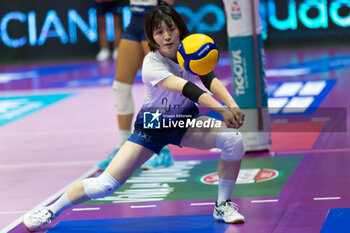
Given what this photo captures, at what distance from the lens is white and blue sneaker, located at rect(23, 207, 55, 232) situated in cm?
480

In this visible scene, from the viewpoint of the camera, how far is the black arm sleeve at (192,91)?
4316 mm

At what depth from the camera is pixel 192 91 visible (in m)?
4.33

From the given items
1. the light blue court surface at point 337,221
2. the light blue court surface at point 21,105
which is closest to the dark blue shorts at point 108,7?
the light blue court surface at point 21,105

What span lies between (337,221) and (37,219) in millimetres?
1970

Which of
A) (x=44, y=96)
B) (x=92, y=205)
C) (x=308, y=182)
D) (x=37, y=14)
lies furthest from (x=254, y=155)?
(x=37, y=14)

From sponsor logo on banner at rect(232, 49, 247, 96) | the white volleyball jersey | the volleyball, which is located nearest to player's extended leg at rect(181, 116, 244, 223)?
the white volleyball jersey

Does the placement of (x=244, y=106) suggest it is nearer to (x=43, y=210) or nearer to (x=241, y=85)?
(x=241, y=85)

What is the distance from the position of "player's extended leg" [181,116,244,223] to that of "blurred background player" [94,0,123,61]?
12427 millimetres

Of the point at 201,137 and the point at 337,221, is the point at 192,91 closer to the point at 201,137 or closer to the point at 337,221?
the point at 201,137

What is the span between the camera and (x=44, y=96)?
475 inches

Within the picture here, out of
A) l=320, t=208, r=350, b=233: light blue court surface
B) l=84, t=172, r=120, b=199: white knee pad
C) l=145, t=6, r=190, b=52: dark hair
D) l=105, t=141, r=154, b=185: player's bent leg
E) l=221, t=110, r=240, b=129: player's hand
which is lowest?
l=320, t=208, r=350, b=233: light blue court surface

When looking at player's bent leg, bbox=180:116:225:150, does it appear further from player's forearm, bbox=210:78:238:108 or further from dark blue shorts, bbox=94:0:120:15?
dark blue shorts, bbox=94:0:120:15

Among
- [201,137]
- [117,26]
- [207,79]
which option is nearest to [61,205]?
[201,137]

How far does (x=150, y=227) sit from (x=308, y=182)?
1.48 m
